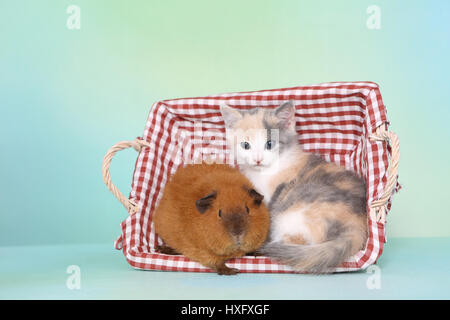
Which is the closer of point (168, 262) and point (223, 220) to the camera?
point (223, 220)

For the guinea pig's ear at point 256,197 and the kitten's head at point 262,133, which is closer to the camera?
the guinea pig's ear at point 256,197

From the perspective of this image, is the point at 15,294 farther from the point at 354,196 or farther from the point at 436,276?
the point at 436,276

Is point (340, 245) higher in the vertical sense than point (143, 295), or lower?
higher

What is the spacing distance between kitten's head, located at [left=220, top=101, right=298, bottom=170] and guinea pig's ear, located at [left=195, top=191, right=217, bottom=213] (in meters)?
0.56

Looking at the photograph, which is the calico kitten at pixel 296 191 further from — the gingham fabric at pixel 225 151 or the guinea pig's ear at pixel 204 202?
the guinea pig's ear at pixel 204 202

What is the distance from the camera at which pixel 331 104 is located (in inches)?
133

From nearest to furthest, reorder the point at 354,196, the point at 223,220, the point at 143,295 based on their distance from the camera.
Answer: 1. the point at 143,295
2. the point at 223,220
3. the point at 354,196

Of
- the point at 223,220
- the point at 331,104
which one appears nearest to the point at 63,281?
the point at 223,220

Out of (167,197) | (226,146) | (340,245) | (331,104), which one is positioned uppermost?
(331,104)

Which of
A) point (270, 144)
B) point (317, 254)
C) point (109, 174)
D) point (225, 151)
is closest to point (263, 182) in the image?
point (270, 144)

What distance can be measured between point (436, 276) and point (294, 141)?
3.97 feet

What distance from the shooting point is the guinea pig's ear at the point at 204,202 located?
2852mm

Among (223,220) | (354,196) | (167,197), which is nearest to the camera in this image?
(223,220)

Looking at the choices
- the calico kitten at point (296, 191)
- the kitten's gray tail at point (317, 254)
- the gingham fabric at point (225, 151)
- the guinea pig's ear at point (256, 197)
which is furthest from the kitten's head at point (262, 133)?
the kitten's gray tail at point (317, 254)
